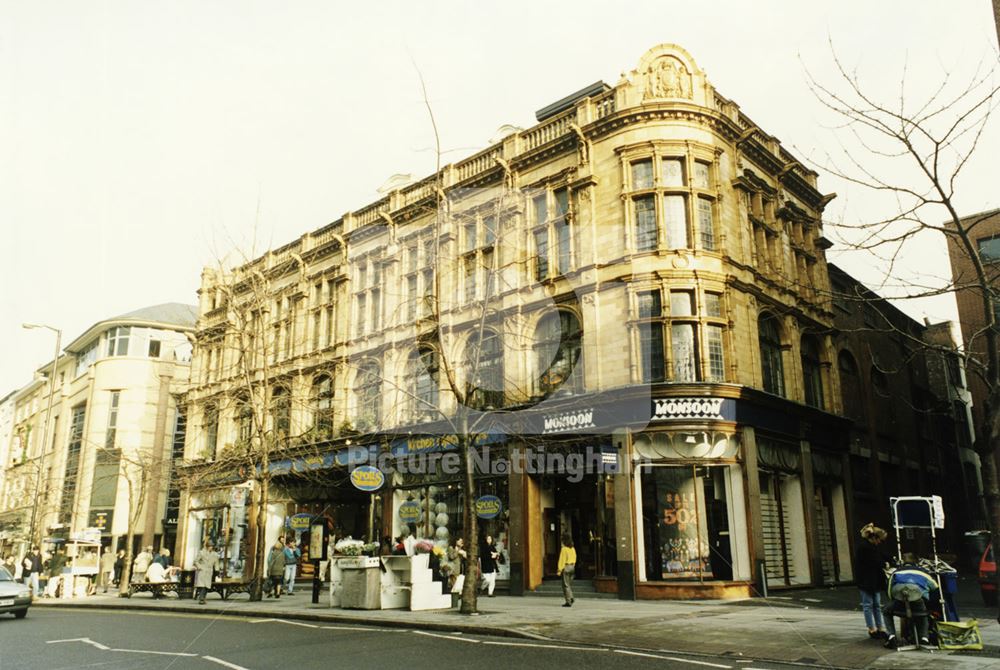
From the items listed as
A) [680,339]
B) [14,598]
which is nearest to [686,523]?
[680,339]

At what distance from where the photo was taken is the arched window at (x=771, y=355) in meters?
23.7

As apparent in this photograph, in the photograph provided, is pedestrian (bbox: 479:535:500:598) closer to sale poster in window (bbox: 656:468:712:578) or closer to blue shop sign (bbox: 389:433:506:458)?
blue shop sign (bbox: 389:433:506:458)

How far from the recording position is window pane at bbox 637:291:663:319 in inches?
842

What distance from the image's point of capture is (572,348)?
23016mm

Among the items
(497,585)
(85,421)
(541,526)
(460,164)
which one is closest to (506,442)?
(541,526)

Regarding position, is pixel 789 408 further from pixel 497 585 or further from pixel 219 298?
pixel 219 298

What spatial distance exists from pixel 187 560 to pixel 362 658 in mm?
30070

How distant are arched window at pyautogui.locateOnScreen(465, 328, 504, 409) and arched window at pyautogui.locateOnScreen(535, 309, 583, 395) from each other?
4.71 ft

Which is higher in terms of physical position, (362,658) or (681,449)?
(681,449)

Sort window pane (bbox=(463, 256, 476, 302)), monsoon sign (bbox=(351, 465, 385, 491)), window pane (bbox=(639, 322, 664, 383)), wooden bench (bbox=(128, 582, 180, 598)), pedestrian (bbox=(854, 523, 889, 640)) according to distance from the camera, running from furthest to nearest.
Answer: window pane (bbox=(463, 256, 476, 302))
wooden bench (bbox=(128, 582, 180, 598))
monsoon sign (bbox=(351, 465, 385, 491))
window pane (bbox=(639, 322, 664, 383))
pedestrian (bbox=(854, 523, 889, 640))

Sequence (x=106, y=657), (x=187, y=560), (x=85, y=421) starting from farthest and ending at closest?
(x=85, y=421), (x=187, y=560), (x=106, y=657)

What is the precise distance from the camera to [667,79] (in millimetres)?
22906

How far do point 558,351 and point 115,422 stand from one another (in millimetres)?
35976

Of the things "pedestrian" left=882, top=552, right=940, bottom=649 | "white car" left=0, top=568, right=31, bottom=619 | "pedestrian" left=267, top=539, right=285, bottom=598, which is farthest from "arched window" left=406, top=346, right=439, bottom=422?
"pedestrian" left=882, top=552, right=940, bottom=649
